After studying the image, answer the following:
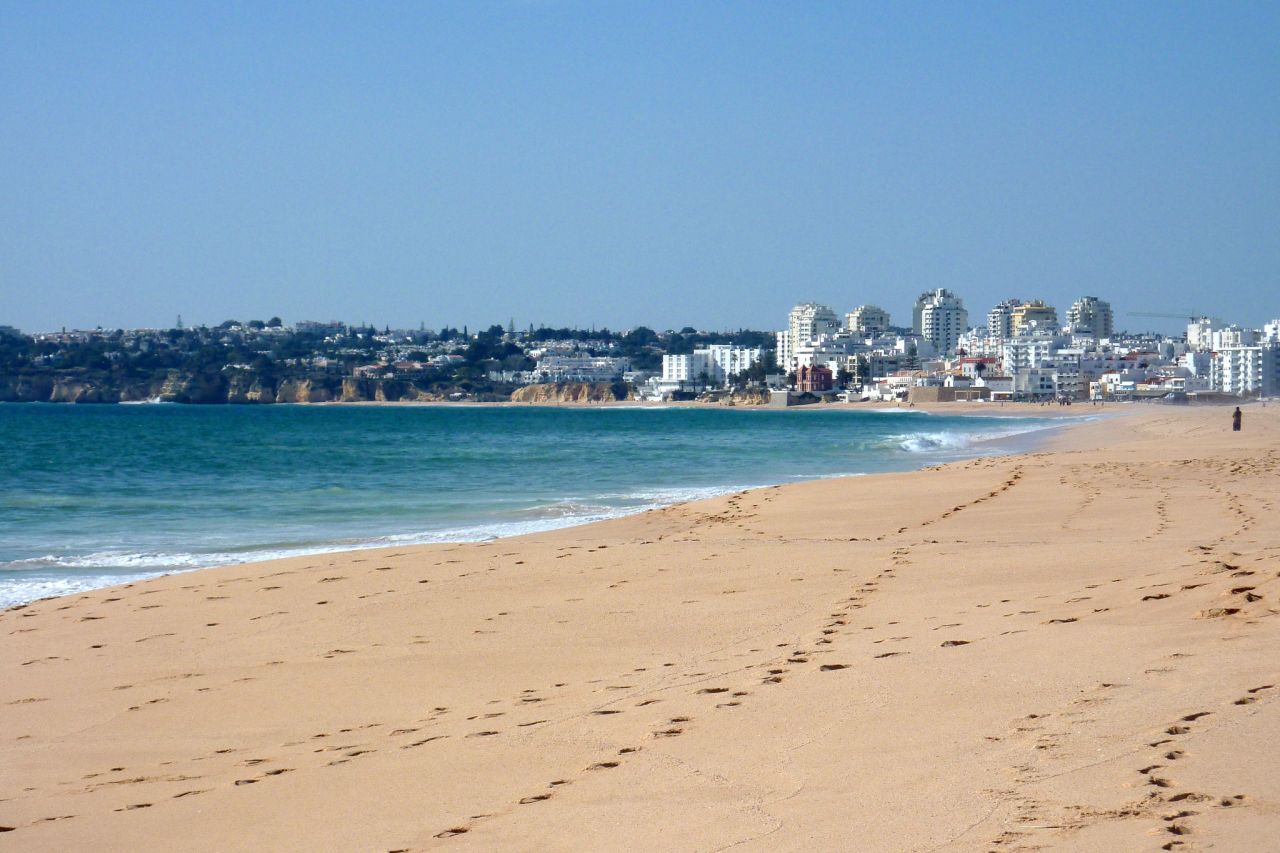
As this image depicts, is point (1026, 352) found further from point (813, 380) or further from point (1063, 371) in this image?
point (813, 380)

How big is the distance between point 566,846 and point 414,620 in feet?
15.6

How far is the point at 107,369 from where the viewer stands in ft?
507

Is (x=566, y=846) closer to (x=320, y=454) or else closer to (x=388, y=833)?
(x=388, y=833)

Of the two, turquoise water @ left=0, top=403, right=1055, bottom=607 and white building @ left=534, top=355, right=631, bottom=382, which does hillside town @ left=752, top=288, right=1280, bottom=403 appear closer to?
white building @ left=534, top=355, right=631, bottom=382

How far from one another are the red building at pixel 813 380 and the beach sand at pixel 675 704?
149m

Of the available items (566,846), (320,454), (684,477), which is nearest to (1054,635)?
(566,846)

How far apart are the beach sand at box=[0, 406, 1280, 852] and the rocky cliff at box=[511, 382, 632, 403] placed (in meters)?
164

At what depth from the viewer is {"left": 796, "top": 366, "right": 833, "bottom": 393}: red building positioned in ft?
520

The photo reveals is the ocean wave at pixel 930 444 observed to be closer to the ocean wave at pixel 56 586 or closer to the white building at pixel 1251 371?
the ocean wave at pixel 56 586

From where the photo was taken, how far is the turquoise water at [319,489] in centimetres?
1456

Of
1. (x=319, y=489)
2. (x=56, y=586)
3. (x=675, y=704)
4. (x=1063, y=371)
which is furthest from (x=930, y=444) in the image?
(x=1063, y=371)

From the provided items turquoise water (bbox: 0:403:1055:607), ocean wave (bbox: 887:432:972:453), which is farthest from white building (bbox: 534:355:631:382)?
ocean wave (bbox: 887:432:972:453)

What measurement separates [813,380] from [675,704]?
156 meters

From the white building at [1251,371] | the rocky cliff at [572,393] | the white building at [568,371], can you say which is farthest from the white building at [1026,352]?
the white building at [568,371]
